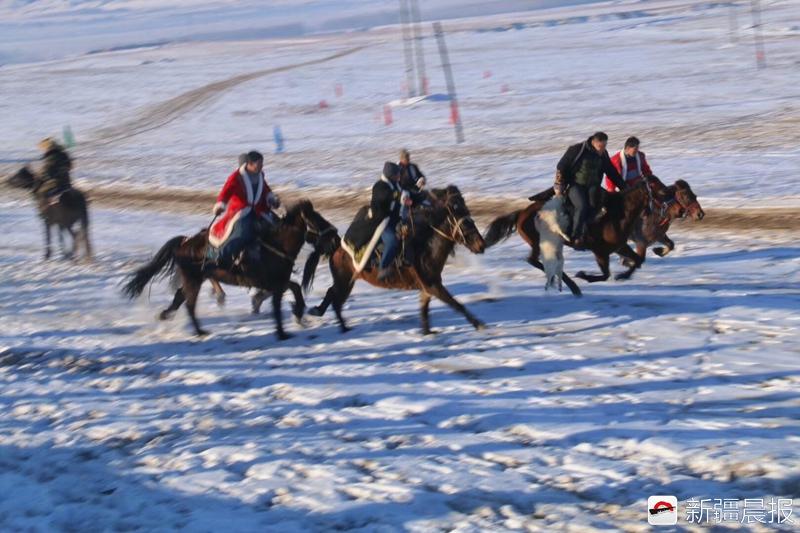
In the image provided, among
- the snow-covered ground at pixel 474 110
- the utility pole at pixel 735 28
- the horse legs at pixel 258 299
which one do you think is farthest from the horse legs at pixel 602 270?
the utility pole at pixel 735 28

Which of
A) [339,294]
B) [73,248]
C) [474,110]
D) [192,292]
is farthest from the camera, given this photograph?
[474,110]

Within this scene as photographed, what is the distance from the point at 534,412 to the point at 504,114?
28179 millimetres

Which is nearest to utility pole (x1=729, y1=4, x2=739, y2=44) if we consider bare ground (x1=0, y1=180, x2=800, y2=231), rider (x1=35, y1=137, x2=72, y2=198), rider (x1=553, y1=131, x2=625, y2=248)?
bare ground (x1=0, y1=180, x2=800, y2=231)

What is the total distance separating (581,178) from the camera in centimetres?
1323

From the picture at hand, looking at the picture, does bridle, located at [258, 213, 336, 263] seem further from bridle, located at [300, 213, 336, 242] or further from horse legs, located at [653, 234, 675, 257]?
horse legs, located at [653, 234, 675, 257]

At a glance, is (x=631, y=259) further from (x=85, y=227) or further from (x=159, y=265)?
(x=85, y=227)

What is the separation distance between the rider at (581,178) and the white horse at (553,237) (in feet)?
0.45

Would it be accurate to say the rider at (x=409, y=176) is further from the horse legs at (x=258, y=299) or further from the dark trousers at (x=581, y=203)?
the horse legs at (x=258, y=299)

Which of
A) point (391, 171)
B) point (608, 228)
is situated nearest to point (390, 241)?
point (391, 171)

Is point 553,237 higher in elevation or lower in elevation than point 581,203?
lower

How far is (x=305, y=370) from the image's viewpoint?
11.4 metres

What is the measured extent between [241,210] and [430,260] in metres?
2.34

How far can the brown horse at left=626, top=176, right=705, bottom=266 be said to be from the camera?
13.8m

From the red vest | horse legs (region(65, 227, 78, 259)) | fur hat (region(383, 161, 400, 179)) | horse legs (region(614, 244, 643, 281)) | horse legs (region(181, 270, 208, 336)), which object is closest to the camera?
fur hat (region(383, 161, 400, 179))
